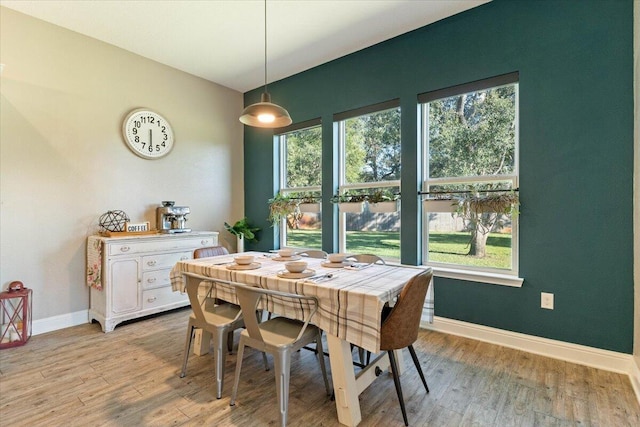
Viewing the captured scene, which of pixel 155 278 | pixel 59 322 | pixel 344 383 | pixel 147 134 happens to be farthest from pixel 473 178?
pixel 59 322

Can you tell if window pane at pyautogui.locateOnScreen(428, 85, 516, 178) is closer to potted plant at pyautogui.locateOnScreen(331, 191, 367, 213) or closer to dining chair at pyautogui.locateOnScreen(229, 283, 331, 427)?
potted plant at pyautogui.locateOnScreen(331, 191, 367, 213)

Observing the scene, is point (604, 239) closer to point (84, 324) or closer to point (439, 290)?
point (439, 290)

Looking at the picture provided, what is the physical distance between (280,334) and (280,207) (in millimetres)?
2587

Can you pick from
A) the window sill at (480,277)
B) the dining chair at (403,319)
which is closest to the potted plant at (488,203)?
the window sill at (480,277)

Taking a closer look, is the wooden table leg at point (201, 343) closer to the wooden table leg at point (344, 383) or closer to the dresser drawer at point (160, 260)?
A: the dresser drawer at point (160, 260)

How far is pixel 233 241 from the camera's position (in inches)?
190

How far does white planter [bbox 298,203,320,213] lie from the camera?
4062mm

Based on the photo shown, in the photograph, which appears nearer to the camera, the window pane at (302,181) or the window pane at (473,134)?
the window pane at (473,134)

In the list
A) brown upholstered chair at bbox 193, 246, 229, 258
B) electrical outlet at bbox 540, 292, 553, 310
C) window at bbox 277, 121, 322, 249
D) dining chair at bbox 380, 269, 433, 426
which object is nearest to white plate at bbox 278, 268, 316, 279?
dining chair at bbox 380, 269, 433, 426

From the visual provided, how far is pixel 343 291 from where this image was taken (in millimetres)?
1666

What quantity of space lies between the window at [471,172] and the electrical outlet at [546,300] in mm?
275

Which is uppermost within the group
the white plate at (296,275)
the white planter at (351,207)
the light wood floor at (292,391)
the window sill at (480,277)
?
the white planter at (351,207)

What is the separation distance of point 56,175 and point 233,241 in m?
2.30

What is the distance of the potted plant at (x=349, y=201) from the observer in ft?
11.8
